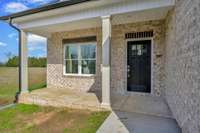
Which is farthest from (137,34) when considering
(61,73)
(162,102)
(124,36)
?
(61,73)

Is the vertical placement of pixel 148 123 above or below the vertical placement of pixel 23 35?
below

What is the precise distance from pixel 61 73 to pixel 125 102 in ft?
13.6

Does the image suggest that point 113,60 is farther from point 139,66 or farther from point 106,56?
point 106,56

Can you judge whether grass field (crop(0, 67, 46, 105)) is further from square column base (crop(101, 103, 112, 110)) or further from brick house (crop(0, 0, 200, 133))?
square column base (crop(101, 103, 112, 110))

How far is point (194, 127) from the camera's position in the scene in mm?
2270

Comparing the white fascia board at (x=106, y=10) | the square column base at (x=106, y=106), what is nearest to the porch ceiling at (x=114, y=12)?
the white fascia board at (x=106, y=10)

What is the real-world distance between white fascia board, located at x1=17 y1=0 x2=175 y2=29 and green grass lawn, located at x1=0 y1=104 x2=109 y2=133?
10.3 ft

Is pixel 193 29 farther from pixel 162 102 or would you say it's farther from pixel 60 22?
pixel 60 22

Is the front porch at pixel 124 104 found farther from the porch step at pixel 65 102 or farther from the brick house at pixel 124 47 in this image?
the brick house at pixel 124 47

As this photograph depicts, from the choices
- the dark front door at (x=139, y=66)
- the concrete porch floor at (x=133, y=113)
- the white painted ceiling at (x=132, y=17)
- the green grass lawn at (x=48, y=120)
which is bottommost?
the green grass lawn at (x=48, y=120)

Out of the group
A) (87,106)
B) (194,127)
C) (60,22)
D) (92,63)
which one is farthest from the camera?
(92,63)

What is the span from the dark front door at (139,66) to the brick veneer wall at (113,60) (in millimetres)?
217

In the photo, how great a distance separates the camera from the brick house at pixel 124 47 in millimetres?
2816

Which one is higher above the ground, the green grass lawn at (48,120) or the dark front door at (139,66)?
the dark front door at (139,66)
